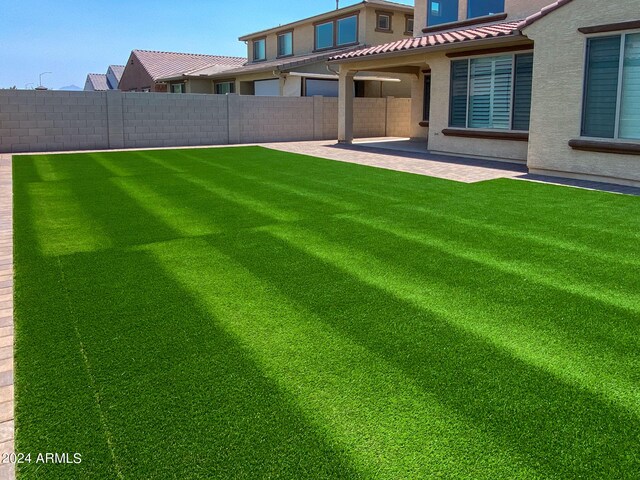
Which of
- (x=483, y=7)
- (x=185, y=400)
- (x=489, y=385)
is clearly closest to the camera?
(x=185, y=400)

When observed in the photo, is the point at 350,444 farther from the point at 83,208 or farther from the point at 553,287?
the point at 83,208

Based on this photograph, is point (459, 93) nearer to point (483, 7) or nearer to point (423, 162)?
point (423, 162)

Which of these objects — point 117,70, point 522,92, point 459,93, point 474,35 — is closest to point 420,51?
point 459,93

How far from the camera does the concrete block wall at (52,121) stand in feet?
56.9

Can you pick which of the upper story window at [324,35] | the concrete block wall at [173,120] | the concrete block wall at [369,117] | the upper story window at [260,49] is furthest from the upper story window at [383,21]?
the upper story window at [260,49]

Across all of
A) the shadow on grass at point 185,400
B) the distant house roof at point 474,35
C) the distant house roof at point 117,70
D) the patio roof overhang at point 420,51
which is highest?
the distant house roof at point 117,70

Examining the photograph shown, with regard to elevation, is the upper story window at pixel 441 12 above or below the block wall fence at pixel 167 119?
above

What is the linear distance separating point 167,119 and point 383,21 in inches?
473

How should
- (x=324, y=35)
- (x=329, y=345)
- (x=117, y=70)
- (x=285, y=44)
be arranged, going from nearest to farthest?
(x=329, y=345)
(x=324, y=35)
(x=285, y=44)
(x=117, y=70)

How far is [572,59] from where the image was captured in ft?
35.7

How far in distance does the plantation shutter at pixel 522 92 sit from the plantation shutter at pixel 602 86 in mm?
2481

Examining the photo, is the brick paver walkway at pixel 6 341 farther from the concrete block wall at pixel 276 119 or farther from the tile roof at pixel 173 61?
the tile roof at pixel 173 61

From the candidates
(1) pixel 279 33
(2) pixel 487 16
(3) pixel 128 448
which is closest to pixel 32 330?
(3) pixel 128 448

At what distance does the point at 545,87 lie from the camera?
11430mm
